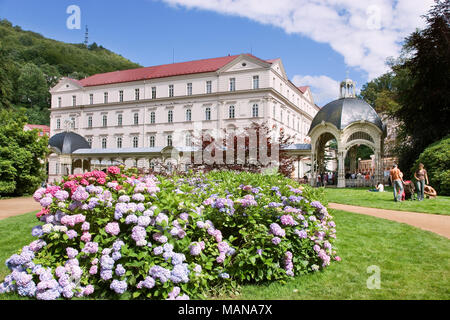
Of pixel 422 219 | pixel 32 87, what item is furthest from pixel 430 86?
pixel 32 87

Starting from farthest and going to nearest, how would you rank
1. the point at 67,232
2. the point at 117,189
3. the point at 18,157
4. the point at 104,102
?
1. the point at 104,102
2. the point at 18,157
3. the point at 117,189
4. the point at 67,232

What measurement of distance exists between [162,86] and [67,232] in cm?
5638

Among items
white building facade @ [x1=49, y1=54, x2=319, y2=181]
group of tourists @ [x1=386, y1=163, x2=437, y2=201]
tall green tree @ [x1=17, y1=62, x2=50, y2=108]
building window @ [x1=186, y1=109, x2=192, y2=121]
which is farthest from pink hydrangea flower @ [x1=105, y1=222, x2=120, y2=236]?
tall green tree @ [x1=17, y1=62, x2=50, y2=108]

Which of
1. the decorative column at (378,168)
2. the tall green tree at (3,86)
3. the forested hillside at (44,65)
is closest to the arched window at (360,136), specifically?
the decorative column at (378,168)

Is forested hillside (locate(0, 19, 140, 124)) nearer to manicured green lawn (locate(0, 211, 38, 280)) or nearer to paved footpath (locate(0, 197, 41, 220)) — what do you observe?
paved footpath (locate(0, 197, 41, 220))

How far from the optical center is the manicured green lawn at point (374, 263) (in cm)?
468

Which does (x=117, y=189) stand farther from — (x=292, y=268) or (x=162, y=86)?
(x=162, y=86)

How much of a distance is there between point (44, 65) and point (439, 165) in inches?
3676

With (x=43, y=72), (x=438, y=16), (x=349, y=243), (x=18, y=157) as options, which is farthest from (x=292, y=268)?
(x=43, y=72)

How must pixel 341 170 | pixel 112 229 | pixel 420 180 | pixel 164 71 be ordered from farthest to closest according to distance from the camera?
pixel 164 71
pixel 341 170
pixel 420 180
pixel 112 229

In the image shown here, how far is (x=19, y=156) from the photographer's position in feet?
75.5

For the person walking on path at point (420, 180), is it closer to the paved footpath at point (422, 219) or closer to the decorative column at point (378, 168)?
the paved footpath at point (422, 219)

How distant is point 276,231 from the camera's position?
4.92 metres

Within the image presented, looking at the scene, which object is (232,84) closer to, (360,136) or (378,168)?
(360,136)
